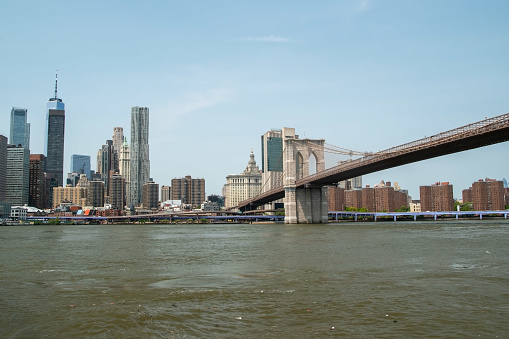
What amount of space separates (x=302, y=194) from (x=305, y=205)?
A: 2.06 metres

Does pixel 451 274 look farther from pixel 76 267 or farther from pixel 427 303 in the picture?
pixel 76 267

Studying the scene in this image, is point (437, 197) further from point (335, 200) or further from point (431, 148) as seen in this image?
point (431, 148)

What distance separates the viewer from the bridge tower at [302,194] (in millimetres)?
84312

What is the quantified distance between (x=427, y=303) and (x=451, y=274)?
5.04 metres

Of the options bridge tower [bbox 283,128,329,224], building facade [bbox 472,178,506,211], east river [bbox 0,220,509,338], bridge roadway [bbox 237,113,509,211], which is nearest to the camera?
east river [bbox 0,220,509,338]

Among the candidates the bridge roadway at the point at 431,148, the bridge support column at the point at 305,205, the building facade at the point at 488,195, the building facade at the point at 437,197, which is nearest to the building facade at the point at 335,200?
the building facade at the point at 437,197

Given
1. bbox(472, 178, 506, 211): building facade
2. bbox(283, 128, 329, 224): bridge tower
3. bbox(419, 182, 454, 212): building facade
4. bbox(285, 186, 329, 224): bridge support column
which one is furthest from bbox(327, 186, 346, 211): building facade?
bbox(285, 186, 329, 224): bridge support column

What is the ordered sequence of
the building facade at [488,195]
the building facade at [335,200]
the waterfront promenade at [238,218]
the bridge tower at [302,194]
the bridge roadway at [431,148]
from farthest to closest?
the building facade at [335,200] → the building facade at [488,195] → the waterfront promenade at [238,218] → the bridge tower at [302,194] → the bridge roadway at [431,148]

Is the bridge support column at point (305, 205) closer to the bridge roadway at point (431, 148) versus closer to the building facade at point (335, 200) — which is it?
the bridge roadway at point (431, 148)

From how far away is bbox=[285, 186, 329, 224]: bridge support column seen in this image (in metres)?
84.3

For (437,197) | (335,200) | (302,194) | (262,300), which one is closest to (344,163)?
(302,194)

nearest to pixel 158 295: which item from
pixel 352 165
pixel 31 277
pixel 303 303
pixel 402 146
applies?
pixel 303 303

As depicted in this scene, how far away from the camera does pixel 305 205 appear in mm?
85625

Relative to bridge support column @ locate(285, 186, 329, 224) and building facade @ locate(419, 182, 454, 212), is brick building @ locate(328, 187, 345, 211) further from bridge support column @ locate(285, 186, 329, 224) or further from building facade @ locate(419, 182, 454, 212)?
bridge support column @ locate(285, 186, 329, 224)
